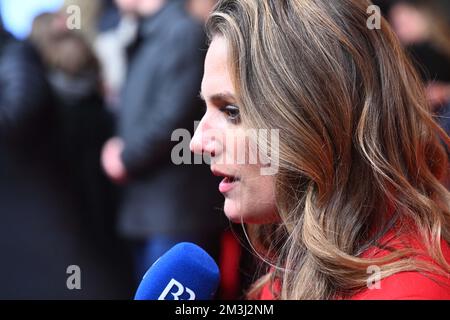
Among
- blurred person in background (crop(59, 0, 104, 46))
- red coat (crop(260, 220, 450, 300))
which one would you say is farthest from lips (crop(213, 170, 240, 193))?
blurred person in background (crop(59, 0, 104, 46))

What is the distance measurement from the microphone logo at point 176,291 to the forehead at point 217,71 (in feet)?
1.17

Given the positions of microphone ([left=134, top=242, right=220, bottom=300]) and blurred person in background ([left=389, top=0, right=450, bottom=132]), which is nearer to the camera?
microphone ([left=134, top=242, right=220, bottom=300])

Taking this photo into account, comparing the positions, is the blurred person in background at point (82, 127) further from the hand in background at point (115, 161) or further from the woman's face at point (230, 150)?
the woman's face at point (230, 150)

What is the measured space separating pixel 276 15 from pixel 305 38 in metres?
0.07

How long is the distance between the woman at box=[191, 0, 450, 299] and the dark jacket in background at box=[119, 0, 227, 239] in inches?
57.7

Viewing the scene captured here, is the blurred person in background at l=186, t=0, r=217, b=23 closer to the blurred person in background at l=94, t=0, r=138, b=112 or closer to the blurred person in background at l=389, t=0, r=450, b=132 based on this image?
the blurred person in background at l=389, t=0, r=450, b=132

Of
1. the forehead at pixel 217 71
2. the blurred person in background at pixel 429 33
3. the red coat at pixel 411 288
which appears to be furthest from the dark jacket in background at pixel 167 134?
the red coat at pixel 411 288

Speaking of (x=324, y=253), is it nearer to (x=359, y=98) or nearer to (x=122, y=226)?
(x=359, y=98)

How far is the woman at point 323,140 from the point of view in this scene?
142 cm

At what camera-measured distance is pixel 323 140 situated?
143 cm

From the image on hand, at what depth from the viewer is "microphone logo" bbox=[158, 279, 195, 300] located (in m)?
1.48

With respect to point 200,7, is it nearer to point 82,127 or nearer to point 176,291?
point 82,127

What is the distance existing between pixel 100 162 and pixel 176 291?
1976mm
